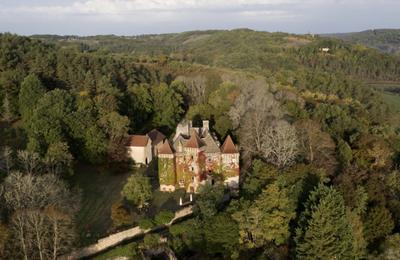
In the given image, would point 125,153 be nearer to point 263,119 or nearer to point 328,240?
point 263,119

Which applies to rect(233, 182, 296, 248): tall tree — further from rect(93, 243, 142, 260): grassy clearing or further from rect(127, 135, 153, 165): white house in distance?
rect(127, 135, 153, 165): white house in distance

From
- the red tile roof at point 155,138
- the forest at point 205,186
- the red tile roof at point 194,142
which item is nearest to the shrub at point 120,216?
the forest at point 205,186

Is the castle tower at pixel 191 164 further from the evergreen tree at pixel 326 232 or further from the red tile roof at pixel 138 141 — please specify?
the evergreen tree at pixel 326 232

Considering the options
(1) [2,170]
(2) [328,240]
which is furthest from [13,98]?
(2) [328,240]

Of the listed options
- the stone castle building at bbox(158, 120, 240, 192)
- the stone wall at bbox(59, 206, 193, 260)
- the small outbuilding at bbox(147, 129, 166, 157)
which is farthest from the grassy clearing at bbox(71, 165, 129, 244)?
the stone castle building at bbox(158, 120, 240, 192)

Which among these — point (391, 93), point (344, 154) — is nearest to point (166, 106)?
point (344, 154)

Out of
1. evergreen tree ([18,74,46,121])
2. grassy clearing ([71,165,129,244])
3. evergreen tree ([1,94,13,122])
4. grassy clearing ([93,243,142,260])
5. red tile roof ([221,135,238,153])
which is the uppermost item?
evergreen tree ([18,74,46,121])

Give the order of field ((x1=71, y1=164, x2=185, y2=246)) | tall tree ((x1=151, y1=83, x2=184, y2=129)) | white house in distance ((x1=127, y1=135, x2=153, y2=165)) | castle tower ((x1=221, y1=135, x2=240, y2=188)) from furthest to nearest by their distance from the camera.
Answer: tall tree ((x1=151, y1=83, x2=184, y2=129)), white house in distance ((x1=127, y1=135, x2=153, y2=165)), castle tower ((x1=221, y1=135, x2=240, y2=188)), field ((x1=71, y1=164, x2=185, y2=246))
